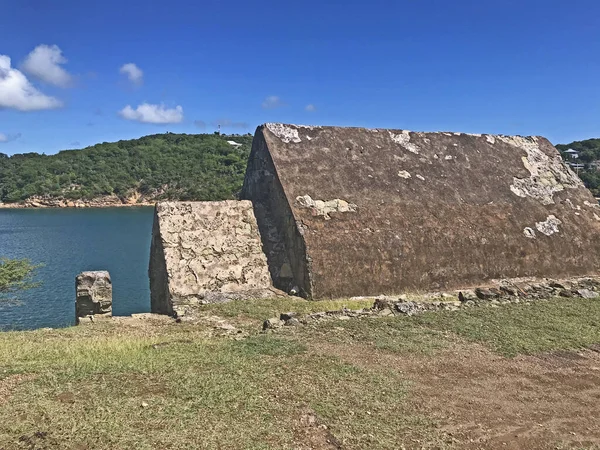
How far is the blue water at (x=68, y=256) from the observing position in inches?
601

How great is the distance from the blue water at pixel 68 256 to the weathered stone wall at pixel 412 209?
689cm

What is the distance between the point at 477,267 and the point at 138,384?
25.9ft

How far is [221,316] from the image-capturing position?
26.8 ft

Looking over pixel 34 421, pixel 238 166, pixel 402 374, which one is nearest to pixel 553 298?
pixel 402 374

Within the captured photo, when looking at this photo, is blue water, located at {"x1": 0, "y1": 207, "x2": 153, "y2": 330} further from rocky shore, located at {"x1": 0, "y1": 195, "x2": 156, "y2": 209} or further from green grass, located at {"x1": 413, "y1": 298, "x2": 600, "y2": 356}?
rocky shore, located at {"x1": 0, "y1": 195, "x2": 156, "y2": 209}

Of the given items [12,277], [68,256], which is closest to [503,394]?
Answer: [12,277]

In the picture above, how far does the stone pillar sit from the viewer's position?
28.9ft

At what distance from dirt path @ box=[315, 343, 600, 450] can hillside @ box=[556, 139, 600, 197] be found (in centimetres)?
4304

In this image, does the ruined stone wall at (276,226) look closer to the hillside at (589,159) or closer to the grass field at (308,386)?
the grass field at (308,386)

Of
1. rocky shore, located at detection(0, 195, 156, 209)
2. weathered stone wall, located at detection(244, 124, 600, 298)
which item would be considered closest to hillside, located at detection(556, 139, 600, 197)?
weathered stone wall, located at detection(244, 124, 600, 298)

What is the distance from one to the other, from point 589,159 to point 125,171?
67772 millimetres

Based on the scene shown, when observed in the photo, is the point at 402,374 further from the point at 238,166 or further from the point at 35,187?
the point at 35,187

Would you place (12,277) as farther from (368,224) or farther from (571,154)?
(571,154)

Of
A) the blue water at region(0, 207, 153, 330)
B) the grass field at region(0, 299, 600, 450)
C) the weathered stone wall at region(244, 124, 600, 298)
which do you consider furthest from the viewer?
the blue water at region(0, 207, 153, 330)
